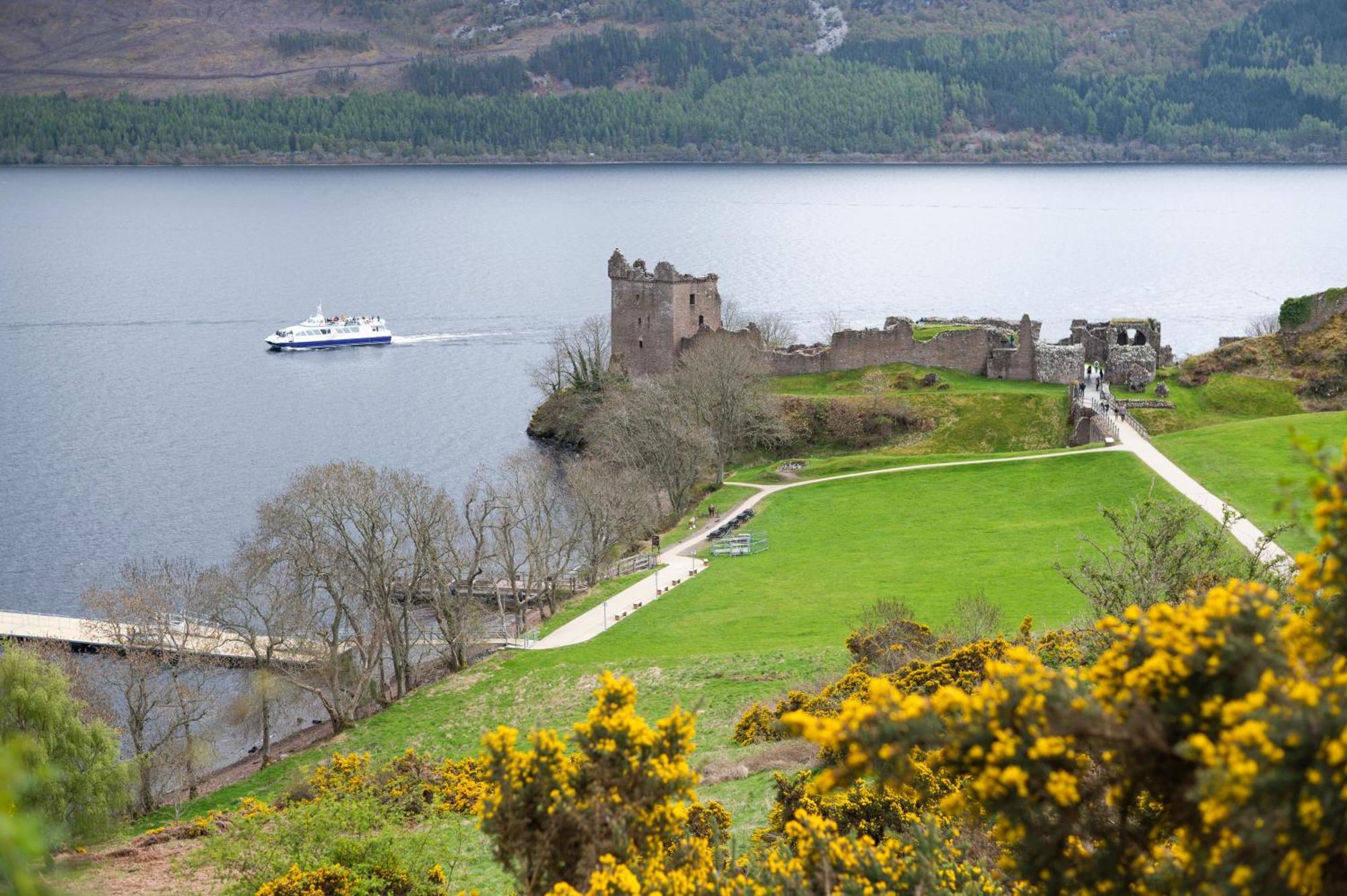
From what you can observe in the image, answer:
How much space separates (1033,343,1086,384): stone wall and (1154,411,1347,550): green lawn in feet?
51.9

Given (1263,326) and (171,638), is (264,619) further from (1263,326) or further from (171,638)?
(1263,326)

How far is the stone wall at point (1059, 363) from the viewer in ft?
253

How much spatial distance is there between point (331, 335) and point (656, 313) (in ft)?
163

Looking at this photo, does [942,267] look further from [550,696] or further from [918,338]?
[550,696]

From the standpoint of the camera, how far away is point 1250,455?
177 feet

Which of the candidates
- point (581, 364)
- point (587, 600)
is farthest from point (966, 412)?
point (587, 600)

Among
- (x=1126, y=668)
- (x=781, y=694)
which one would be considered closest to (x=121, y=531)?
(x=781, y=694)

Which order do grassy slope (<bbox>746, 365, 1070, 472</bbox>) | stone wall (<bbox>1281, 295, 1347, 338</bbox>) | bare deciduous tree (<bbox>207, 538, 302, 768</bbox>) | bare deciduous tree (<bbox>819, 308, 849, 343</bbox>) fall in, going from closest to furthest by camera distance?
bare deciduous tree (<bbox>207, 538, 302, 768</bbox>) → grassy slope (<bbox>746, 365, 1070, 472</bbox>) → stone wall (<bbox>1281, 295, 1347, 338</bbox>) → bare deciduous tree (<bbox>819, 308, 849, 343</bbox>)

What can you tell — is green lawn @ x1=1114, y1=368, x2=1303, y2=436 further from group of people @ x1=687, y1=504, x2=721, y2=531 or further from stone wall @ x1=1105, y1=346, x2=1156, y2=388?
group of people @ x1=687, y1=504, x2=721, y2=531

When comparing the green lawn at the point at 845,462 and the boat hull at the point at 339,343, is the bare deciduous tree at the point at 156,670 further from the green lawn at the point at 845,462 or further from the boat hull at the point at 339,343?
the boat hull at the point at 339,343

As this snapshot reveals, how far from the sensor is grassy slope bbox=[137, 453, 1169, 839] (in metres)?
39.0

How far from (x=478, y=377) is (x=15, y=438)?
34996mm

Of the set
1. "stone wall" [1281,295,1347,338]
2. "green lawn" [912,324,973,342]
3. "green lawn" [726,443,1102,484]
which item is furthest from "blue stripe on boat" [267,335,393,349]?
"stone wall" [1281,295,1347,338]

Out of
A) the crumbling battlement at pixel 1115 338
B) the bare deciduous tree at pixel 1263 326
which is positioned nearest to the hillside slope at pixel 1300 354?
the crumbling battlement at pixel 1115 338
